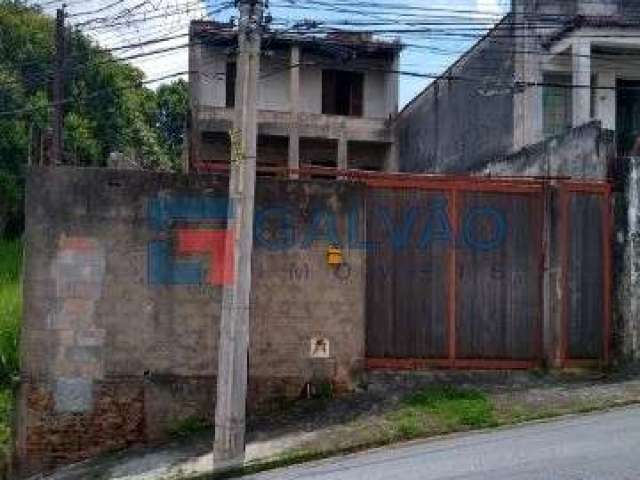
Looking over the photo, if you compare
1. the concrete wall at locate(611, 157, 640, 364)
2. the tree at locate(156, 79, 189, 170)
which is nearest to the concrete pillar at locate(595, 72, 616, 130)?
the concrete wall at locate(611, 157, 640, 364)

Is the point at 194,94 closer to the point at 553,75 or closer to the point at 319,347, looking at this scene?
the point at 553,75

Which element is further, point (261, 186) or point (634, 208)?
point (634, 208)

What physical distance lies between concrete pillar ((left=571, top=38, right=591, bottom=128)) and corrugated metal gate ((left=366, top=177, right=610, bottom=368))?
804 centimetres

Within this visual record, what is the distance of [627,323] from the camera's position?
1266 cm

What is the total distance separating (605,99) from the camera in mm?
21766

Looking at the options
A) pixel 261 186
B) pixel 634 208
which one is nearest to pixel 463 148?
pixel 634 208

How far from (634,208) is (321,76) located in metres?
19.6

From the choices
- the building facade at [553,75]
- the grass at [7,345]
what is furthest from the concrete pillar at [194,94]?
the grass at [7,345]

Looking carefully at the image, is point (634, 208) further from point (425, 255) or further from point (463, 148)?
point (463, 148)

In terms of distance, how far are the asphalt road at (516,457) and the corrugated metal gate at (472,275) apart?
2.16m

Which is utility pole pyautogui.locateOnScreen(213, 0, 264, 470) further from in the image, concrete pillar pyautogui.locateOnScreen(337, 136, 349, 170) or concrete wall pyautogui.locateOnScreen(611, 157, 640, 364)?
concrete pillar pyautogui.locateOnScreen(337, 136, 349, 170)

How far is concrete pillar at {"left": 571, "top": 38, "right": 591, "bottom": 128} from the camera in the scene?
2019cm

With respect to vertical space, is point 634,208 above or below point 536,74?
below

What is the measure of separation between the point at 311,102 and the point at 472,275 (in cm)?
1938
